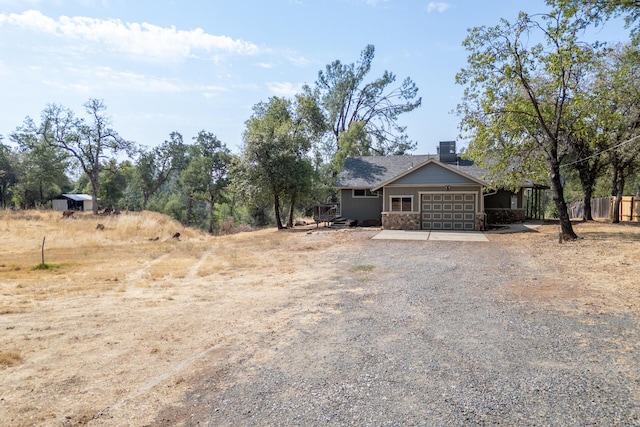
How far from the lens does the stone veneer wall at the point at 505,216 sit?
76.0 feet

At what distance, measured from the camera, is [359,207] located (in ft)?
79.1

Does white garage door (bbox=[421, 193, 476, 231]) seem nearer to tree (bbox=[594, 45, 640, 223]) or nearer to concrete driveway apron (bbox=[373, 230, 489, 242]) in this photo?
concrete driveway apron (bbox=[373, 230, 489, 242])

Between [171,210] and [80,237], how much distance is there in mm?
33880

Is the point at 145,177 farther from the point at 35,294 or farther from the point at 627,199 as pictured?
the point at 627,199

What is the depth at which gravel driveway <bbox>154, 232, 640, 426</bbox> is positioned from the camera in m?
3.31

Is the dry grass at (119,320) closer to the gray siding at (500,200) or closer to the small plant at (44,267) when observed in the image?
the small plant at (44,267)

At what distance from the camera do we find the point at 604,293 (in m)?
7.19

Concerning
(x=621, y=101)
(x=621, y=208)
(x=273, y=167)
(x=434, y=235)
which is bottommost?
(x=434, y=235)

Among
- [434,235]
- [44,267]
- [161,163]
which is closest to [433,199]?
[434,235]

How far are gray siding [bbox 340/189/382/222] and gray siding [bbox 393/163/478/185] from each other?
3.63 metres

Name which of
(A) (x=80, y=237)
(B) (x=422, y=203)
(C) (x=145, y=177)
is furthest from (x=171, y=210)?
(B) (x=422, y=203)

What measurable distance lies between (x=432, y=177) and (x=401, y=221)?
269cm

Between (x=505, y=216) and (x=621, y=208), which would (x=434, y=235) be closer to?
(x=505, y=216)

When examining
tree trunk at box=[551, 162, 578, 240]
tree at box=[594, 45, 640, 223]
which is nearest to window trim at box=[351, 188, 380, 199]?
tree trunk at box=[551, 162, 578, 240]
